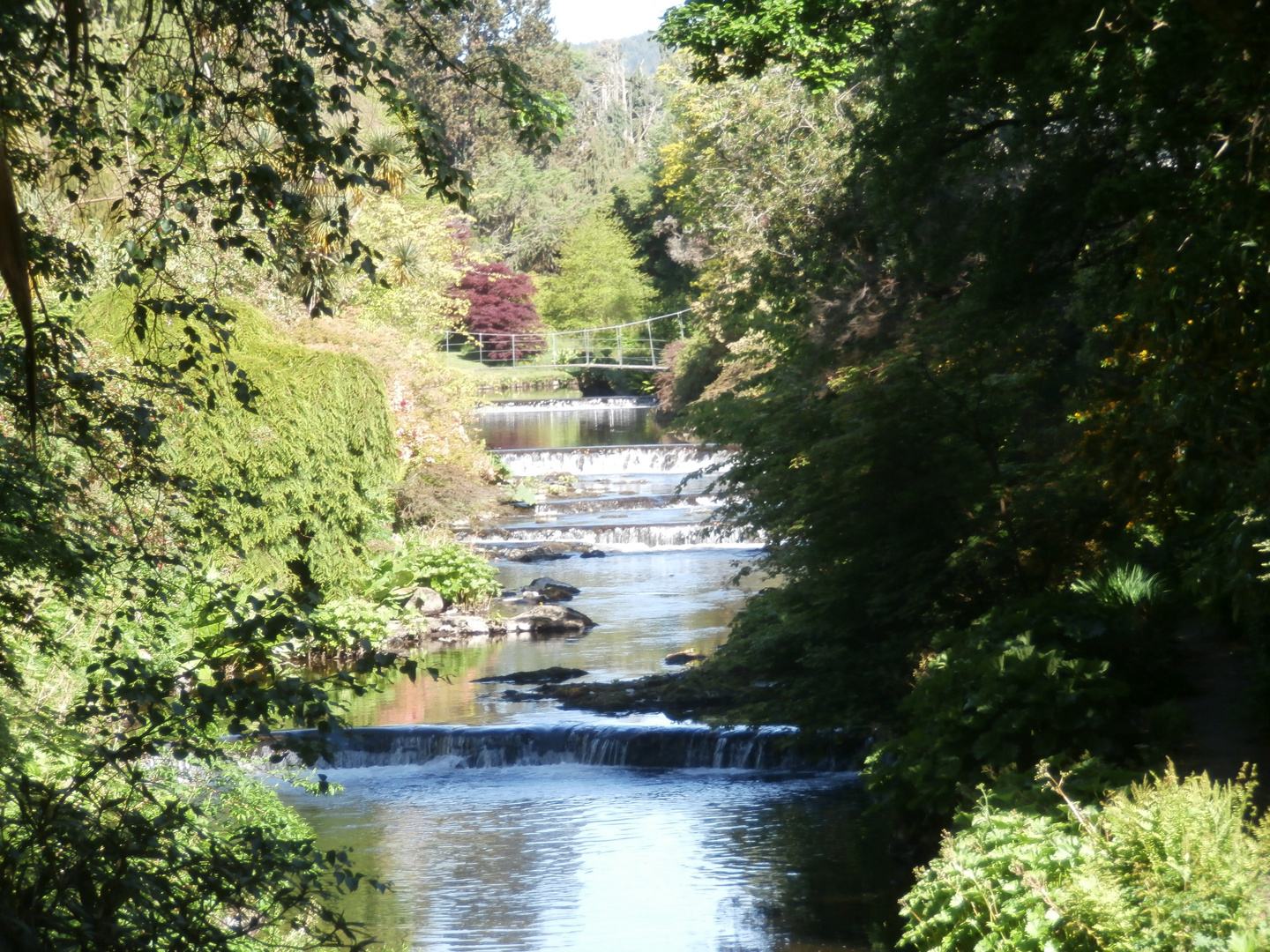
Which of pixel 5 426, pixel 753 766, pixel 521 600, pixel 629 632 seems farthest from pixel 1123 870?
pixel 521 600

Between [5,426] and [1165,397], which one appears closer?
[1165,397]

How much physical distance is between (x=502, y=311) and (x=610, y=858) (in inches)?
1836

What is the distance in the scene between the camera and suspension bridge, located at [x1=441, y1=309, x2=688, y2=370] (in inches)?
1925

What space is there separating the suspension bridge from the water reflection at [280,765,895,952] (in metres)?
36.6

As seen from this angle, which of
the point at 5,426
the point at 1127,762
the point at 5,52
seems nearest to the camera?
the point at 5,52

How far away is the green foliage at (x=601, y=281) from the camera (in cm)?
5406

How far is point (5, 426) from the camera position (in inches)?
265

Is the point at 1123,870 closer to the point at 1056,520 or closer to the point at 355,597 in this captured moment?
the point at 1056,520

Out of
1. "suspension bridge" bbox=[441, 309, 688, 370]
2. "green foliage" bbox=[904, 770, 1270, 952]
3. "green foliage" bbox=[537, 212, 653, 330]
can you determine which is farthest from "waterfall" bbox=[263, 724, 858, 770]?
"green foliage" bbox=[537, 212, 653, 330]

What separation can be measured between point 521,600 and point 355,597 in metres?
2.90

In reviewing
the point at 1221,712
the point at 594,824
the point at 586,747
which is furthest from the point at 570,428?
the point at 1221,712

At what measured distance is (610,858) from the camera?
343 inches

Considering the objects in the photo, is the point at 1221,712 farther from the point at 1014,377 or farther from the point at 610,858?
the point at 610,858

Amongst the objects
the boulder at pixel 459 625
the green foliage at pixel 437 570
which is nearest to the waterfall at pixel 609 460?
the green foliage at pixel 437 570
